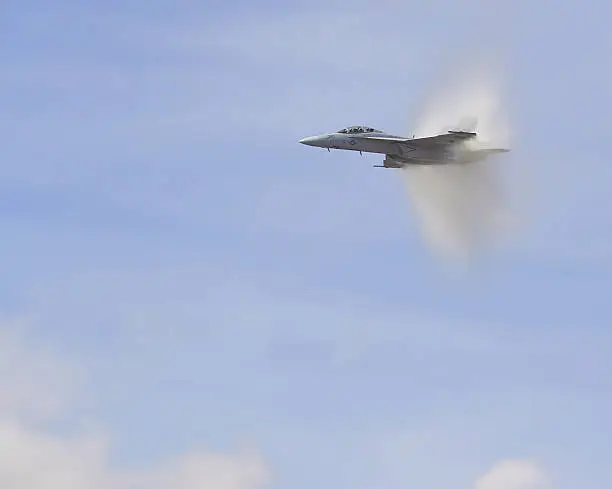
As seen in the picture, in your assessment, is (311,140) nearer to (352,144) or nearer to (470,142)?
(352,144)

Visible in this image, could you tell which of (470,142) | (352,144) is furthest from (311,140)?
(470,142)

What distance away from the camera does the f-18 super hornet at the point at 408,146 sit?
117 meters

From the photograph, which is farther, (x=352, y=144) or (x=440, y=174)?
(x=440, y=174)

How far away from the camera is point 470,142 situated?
118 meters

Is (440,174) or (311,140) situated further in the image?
(440,174)

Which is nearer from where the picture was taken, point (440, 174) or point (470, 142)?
point (470, 142)

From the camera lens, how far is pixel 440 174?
131375 mm

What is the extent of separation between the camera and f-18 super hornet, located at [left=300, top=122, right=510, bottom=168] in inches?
4624

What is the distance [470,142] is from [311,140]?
14.3 metres

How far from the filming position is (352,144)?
121125mm

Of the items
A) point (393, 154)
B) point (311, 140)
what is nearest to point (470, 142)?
point (393, 154)

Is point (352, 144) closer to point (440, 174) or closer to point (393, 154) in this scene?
point (393, 154)

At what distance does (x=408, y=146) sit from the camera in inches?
4653

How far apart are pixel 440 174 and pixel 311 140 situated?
16723 millimetres
